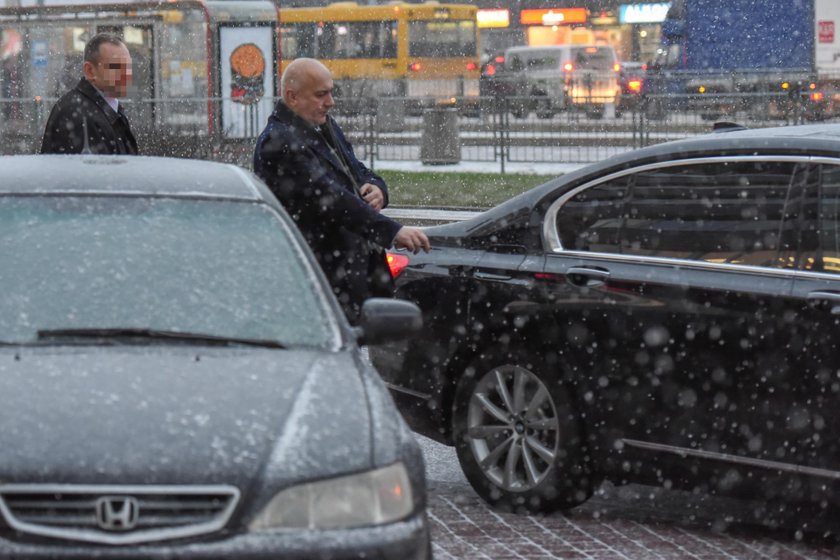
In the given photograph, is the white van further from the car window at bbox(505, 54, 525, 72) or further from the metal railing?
the metal railing

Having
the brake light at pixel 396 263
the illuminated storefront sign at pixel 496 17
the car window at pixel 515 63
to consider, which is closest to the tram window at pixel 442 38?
the car window at pixel 515 63

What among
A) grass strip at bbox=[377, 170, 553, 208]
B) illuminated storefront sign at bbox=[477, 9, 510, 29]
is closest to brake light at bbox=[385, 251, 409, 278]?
grass strip at bbox=[377, 170, 553, 208]

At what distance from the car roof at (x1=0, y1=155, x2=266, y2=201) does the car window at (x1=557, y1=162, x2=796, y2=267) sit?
154 centimetres

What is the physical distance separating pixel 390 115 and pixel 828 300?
2212cm

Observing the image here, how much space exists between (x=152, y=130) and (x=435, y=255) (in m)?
18.3

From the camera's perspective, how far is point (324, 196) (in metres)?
6.88

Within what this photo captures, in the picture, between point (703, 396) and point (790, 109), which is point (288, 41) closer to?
point (790, 109)

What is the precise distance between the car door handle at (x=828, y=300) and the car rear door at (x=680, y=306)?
0.12 m

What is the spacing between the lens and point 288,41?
170 feet

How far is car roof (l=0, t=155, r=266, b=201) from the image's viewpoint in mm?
5277

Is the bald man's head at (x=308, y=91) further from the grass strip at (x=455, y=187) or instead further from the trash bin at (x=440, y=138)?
the trash bin at (x=440, y=138)

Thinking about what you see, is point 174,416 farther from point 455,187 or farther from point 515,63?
point 515,63

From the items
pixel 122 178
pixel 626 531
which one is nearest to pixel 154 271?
pixel 122 178

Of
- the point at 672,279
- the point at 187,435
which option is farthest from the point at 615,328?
the point at 187,435
